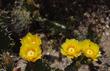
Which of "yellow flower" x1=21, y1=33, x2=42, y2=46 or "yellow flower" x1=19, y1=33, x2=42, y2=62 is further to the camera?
"yellow flower" x1=21, y1=33, x2=42, y2=46

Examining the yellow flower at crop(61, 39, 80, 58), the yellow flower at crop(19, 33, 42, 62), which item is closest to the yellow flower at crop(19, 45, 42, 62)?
the yellow flower at crop(19, 33, 42, 62)

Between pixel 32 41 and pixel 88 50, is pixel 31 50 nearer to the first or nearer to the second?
pixel 32 41

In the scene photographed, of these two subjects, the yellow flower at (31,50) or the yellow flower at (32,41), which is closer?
the yellow flower at (31,50)

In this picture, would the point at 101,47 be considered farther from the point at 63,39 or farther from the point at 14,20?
the point at 14,20

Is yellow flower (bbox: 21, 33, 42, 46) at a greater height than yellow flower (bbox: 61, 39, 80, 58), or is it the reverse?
yellow flower (bbox: 21, 33, 42, 46)

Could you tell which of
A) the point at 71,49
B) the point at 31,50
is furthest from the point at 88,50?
the point at 31,50

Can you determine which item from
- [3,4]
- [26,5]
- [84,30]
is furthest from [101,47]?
[3,4]

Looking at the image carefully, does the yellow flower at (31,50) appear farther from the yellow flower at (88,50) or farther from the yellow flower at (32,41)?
the yellow flower at (88,50)

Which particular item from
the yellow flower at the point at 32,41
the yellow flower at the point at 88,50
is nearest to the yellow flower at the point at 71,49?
the yellow flower at the point at 88,50

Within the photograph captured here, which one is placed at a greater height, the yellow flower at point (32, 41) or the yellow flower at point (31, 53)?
the yellow flower at point (32, 41)

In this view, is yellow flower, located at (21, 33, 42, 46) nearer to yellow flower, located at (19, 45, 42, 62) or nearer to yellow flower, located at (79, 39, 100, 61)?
yellow flower, located at (19, 45, 42, 62)
